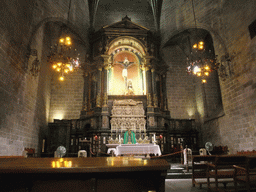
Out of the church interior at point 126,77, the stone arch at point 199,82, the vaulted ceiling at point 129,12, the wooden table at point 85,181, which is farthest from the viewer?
the vaulted ceiling at point 129,12

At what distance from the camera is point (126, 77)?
1429 cm

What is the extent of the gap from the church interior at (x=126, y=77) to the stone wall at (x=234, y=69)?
0.17 ft

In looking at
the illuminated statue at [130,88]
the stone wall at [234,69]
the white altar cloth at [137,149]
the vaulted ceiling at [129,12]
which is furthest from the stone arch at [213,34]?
the white altar cloth at [137,149]

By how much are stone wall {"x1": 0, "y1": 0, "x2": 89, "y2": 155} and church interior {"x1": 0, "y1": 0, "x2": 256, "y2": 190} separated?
46mm

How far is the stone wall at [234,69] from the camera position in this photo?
8836 millimetres

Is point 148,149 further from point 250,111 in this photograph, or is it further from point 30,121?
point 30,121

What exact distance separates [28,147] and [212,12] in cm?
1293

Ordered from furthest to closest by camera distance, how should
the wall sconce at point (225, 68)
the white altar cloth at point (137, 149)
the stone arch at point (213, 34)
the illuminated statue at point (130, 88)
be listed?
the illuminated statue at point (130, 88)
the stone arch at point (213, 34)
the wall sconce at point (225, 68)
the white altar cloth at point (137, 149)

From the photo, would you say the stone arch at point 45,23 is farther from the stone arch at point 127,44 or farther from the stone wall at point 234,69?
the stone wall at point 234,69

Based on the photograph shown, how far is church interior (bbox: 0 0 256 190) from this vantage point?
8.68 metres

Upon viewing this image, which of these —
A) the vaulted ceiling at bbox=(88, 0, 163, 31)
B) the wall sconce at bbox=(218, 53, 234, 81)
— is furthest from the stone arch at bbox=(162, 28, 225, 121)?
the wall sconce at bbox=(218, 53, 234, 81)

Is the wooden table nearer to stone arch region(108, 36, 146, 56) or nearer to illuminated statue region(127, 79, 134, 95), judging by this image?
illuminated statue region(127, 79, 134, 95)

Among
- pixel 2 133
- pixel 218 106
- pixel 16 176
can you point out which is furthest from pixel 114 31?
pixel 16 176

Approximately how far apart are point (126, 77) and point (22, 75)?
7.09 m
